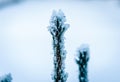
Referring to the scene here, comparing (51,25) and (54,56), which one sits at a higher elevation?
(51,25)

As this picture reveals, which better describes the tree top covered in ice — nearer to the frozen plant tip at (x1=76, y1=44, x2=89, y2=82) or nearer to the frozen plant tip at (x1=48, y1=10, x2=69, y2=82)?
the frozen plant tip at (x1=48, y1=10, x2=69, y2=82)

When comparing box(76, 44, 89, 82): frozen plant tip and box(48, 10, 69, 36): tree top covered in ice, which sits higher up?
box(48, 10, 69, 36): tree top covered in ice

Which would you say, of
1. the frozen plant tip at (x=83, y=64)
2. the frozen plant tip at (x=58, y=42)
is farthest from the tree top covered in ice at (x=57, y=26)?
the frozen plant tip at (x=83, y=64)

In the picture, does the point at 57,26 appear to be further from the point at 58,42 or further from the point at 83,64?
the point at 83,64

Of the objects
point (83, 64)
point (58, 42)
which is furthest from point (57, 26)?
point (83, 64)

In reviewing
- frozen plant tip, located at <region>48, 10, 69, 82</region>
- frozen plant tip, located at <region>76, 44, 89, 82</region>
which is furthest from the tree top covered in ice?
frozen plant tip, located at <region>76, 44, 89, 82</region>

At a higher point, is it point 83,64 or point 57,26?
point 57,26

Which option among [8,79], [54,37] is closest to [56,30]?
[54,37]

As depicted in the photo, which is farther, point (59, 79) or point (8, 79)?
point (59, 79)

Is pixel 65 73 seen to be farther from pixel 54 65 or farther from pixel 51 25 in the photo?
pixel 51 25

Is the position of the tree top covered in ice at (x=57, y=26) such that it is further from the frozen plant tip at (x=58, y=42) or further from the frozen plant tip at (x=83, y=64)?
the frozen plant tip at (x=83, y=64)

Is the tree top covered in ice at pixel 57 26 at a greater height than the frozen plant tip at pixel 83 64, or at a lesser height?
greater
